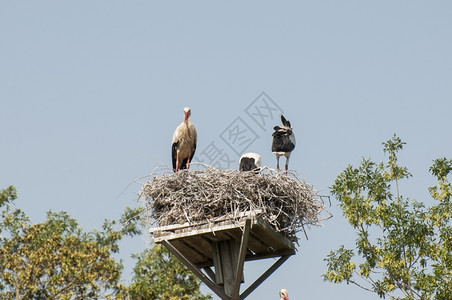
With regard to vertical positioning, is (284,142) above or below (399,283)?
above

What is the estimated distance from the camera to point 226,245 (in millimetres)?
11297

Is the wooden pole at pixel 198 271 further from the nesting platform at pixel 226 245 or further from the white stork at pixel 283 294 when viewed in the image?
the white stork at pixel 283 294

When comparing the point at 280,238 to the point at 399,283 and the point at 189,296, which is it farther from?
the point at 189,296

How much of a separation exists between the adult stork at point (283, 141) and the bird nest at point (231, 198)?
132 cm

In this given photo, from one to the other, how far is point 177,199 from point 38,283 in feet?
34.0

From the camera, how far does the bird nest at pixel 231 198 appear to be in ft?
36.3

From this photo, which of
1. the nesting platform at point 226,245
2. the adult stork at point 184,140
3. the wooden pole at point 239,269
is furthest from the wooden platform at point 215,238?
the adult stork at point 184,140

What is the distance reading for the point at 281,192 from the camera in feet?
38.1

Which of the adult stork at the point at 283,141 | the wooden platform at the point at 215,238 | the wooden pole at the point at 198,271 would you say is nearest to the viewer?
the wooden platform at the point at 215,238

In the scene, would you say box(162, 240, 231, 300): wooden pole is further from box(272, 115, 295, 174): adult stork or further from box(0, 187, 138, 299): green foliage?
box(0, 187, 138, 299): green foliage

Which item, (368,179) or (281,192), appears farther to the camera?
(368,179)

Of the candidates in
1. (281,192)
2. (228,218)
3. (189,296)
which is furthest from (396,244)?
(189,296)

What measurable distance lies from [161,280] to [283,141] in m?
8.59

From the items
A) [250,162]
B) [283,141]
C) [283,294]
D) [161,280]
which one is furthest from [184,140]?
[161,280]
